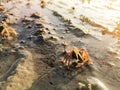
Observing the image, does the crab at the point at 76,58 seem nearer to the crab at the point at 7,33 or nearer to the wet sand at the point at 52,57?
the wet sand at the point at 52,57

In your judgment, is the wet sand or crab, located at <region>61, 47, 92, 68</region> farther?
crab, located at <region>61, 47, 92, 68</region>

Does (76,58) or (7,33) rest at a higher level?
(7,33)

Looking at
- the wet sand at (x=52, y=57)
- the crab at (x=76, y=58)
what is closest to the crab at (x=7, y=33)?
the wet sand at (x=52, y=57)

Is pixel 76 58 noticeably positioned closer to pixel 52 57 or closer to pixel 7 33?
pixel 52 57

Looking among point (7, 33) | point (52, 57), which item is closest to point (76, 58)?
point (52, 57)

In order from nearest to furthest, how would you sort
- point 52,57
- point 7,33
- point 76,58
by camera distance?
point 76,58 → point 52,57 → point 7,33

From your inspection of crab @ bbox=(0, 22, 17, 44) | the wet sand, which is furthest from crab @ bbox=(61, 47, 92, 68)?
crab @ bbox=(0, 22, 17, 44)

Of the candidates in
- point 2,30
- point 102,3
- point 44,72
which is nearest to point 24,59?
point 44,72

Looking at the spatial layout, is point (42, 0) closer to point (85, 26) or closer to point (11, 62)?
point (85, 26)

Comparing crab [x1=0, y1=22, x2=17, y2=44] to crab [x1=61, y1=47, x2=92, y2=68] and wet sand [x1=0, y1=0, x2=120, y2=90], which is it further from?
crab [x1=61, y1=47, x2=92, y2=68]
